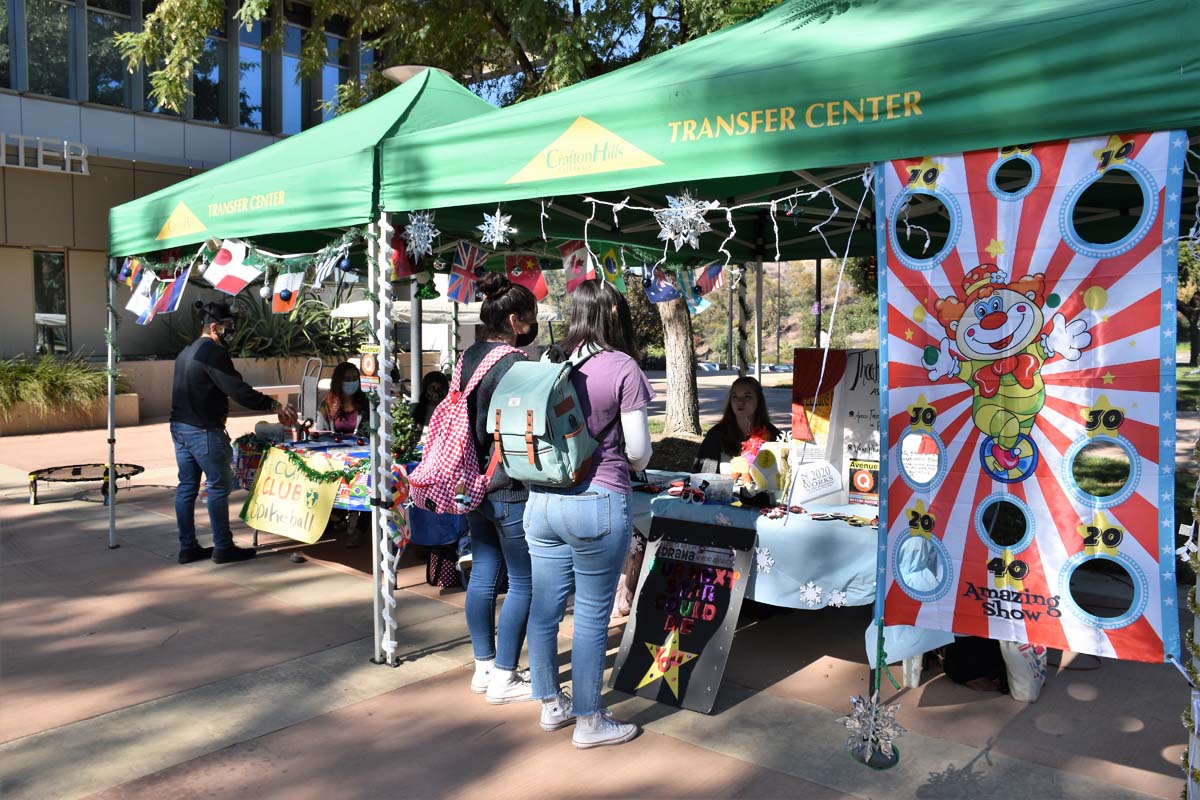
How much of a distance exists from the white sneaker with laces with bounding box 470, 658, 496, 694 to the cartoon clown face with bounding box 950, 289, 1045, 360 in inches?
99.2

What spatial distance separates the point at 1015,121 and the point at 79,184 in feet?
59.2

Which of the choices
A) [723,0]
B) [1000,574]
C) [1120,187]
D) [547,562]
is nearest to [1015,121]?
[1000,574]

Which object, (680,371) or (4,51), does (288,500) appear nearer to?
(680,371)

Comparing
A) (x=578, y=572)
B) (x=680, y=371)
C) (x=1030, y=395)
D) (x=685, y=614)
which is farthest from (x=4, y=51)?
(x=1030, y=395)

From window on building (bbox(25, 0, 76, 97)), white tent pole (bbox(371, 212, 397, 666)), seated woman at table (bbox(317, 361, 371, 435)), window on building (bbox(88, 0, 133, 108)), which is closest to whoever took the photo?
white tent pole (bbox(371, 212, 397, 666))

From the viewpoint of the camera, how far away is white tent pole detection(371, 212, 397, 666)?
472 centimetres

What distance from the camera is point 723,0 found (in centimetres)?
866

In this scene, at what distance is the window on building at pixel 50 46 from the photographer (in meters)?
17.4

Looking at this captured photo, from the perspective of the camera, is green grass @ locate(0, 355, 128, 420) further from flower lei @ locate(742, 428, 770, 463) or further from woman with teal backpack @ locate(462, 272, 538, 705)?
woman with teal backpack @ locate(462, 272, 538, 705)

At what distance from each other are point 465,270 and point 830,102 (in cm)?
435

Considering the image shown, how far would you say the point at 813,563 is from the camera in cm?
432

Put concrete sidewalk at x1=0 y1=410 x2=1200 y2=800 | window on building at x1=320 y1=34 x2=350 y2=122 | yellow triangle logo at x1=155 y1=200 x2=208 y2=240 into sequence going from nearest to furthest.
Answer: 1. concrete sidewalk at x1=0 y1=410 x2=1200 y2=800
2. yellow triangle logo at x1=155 y1=200 x2=208 y2=240
3. window on building at x1=320 y1=34 x2=350 y2=122

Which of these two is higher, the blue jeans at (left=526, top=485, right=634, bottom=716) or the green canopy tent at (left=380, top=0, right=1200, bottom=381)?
the green canopy tent at (left=380, top=0, right=1200, bottom=381)

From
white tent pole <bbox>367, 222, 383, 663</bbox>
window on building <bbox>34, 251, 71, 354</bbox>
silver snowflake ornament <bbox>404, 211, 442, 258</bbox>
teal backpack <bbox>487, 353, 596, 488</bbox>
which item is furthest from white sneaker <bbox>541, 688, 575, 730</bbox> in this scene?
window on building <bbox>34, 251, 71, 354</bbox>
